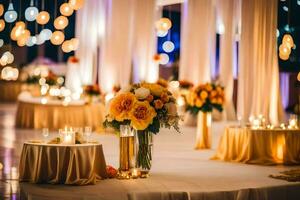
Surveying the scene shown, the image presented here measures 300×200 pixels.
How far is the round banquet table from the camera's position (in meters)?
14.2

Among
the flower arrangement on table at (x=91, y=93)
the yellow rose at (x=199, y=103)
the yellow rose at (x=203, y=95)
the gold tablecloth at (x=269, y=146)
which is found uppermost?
the flower arrangement on table at (x=91, y=93)

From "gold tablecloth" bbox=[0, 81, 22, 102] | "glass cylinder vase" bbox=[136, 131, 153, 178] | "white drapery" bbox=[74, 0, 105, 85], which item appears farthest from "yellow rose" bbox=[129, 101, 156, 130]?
"gold tablecloth" bbox=[0, 81, 22, 102]

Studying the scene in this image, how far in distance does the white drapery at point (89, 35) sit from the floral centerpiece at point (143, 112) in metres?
10.5

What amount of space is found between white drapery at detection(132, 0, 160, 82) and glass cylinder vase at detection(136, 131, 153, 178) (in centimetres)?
907

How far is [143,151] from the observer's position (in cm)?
689

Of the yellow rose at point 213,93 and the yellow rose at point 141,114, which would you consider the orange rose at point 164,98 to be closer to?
the yellow rose at point 141,114

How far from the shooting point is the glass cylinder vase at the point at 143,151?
6.88 meters

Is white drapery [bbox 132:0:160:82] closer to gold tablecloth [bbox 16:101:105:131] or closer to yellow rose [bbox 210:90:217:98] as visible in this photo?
gold tablecloth [bbox 16:101:105:131]

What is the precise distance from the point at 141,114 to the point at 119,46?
964 cm

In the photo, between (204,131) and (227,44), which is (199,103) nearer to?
(204,131)

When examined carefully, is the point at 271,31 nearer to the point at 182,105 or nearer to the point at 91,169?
the point at 182,105

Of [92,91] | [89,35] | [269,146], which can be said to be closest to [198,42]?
[89,35]

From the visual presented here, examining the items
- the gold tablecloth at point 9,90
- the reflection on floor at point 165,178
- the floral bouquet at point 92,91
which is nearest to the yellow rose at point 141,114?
the reflection on floor at point 165,178

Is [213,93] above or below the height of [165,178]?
above
